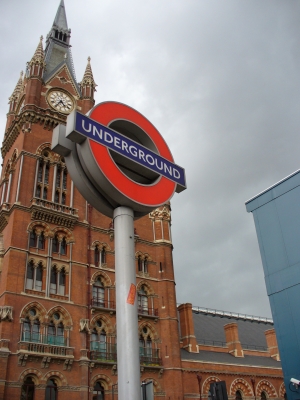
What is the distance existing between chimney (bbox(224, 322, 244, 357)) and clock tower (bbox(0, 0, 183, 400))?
13289mm

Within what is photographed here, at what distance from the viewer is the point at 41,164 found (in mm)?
45844

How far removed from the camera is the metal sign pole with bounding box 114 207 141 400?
690 inches

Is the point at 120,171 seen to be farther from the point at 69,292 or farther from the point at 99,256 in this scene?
the point at 99,256

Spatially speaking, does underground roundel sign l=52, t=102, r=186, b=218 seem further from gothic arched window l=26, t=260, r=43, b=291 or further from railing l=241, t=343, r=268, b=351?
railing l=241, t=343, r=268, b=351

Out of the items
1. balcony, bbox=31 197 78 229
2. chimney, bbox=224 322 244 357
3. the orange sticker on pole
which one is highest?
balcony, bbox=31 197 78 229

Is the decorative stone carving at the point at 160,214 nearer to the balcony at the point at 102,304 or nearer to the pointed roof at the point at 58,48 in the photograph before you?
the balcony at the point at 102,304

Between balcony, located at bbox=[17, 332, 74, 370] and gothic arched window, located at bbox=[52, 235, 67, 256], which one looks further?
gothic arched window, located at bbox=[52, 235, 67, 256]

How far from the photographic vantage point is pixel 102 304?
42000mm

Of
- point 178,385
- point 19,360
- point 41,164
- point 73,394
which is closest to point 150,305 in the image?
point 178,385

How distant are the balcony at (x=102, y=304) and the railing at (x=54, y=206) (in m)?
8.92

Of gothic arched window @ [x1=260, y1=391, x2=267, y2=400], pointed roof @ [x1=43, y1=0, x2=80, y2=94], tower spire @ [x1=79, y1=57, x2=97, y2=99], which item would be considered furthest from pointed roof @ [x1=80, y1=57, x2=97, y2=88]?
gothic arched window @ [x1=260, y1=391, x2=267, y2=400]

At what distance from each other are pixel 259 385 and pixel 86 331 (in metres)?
22.9

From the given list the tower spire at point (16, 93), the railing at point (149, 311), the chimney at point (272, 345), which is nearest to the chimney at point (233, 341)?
the chimney at point (272, 345)

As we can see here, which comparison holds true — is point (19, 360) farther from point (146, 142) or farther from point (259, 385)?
point (259, 385)
